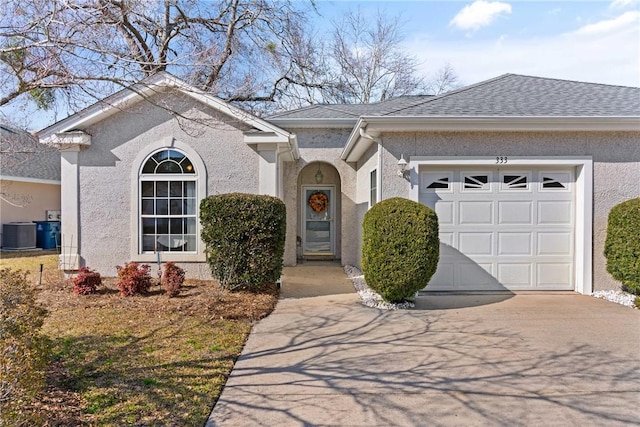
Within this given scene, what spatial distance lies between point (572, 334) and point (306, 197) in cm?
979

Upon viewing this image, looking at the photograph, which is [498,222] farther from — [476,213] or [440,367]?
[440,367]

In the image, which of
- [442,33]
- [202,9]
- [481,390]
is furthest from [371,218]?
[202,9]

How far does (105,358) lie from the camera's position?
5.05 meters

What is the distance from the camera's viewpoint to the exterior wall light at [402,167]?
8.37 metres

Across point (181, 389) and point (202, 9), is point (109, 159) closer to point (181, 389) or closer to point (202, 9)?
point (181, 389)

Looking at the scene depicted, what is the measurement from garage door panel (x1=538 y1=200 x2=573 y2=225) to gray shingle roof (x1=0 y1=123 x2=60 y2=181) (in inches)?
502

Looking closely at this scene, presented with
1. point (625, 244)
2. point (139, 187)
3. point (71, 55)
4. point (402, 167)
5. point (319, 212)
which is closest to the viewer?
point (71, 55)

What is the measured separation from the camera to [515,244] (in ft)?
28.6

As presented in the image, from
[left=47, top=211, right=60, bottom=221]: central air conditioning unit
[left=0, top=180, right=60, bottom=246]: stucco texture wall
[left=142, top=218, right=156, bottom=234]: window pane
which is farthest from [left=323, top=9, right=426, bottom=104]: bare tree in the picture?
[left=142, top=218, right=156, bottom=234]: window pane

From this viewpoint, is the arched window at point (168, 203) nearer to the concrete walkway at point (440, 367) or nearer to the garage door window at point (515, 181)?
the concrete walkway at point (440, 367)

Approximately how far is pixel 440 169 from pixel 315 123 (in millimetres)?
5307

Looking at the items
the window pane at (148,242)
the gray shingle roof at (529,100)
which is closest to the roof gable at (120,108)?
the gray shingle roof at (529,100)

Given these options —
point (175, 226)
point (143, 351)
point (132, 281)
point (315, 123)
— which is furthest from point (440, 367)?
point (315, 123)

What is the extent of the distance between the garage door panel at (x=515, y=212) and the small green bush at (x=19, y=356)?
7.92 metres
